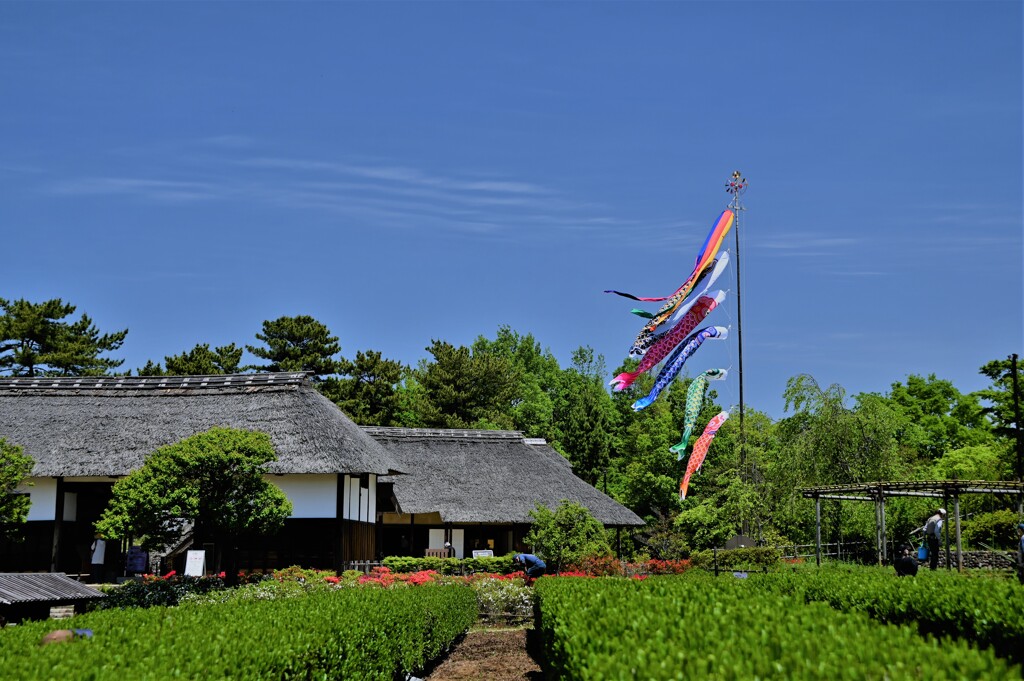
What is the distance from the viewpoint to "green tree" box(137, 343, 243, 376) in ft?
190

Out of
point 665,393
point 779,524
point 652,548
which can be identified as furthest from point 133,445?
point 665,393

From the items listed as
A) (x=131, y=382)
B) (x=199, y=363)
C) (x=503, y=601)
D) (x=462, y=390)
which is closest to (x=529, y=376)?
(x=462, y=390)

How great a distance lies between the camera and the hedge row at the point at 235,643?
723cm

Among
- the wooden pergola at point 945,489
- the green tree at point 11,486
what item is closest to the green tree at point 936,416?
the wooden pergola at point 945,489

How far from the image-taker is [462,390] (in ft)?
213

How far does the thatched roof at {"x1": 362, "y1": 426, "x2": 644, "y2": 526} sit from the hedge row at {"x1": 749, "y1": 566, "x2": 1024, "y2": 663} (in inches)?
936

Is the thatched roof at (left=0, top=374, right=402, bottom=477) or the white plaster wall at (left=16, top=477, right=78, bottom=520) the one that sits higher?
the thatched roof at (left=0, top=374, right=402, bottom=477)

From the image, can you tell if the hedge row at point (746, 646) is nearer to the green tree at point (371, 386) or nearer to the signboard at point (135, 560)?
the signboard at point (135, 560)

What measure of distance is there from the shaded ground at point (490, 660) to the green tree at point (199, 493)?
22.1 ft

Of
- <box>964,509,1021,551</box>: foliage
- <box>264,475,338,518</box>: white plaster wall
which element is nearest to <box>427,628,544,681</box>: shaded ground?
<box>264,475,338,518</box>: white plaster wall

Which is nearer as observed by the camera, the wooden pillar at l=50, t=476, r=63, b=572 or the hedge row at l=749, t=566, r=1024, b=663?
the hedge row at l=749, t=566, r=1024, b=663

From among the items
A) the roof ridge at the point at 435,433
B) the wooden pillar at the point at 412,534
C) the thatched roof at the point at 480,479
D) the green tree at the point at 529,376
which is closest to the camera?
the thatched roof at the point at 480,479

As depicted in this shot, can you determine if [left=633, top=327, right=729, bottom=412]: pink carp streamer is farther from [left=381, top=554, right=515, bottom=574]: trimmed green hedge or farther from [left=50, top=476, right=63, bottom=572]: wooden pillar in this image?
[left=50, top=476, right=63, bottom=572]: wooden pillar

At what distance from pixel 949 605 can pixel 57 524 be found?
27.4m
